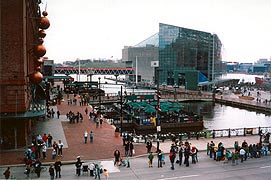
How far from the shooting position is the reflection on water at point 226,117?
5544 cm

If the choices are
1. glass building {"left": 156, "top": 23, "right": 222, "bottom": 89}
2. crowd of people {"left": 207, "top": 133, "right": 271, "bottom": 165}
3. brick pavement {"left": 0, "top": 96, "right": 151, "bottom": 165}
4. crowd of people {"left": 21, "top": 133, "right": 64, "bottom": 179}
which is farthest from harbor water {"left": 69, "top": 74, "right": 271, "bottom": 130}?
glass building {"left": 156, "top": 23, "right": 222, "bottom": 89}

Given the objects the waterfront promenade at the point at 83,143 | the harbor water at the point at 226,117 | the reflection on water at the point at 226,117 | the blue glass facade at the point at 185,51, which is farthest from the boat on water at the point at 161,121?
the blue glass facade at the point at 185,51

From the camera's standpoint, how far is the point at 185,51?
12294 centimetres

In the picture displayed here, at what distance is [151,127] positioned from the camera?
50.2 meters

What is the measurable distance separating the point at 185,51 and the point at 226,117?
203 ft

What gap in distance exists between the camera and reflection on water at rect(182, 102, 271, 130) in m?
55.4

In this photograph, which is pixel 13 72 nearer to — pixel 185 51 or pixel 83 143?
pixel 83 143

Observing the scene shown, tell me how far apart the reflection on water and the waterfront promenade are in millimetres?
19973

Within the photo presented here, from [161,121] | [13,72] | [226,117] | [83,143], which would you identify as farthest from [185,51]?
[13,72]

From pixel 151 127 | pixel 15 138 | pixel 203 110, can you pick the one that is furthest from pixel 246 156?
pixel 203 110

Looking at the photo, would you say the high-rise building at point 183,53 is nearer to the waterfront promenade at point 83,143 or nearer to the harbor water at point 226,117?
the harbor water at point 226,117

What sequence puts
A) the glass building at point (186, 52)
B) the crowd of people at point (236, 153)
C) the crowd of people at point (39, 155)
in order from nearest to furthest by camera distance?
the crowd of people at point (39, 155), the crowd of people at point (236, 153), the glass building at point (186, 52)

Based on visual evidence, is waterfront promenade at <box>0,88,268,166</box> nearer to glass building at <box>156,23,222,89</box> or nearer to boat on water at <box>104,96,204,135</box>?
boat on water at <box>104,96,204,135</box>

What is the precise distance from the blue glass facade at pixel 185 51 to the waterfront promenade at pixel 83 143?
84.4 m
